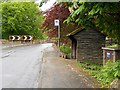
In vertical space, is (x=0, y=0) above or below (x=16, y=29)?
above

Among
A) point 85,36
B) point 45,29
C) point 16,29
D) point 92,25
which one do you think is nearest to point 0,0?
point 16,29

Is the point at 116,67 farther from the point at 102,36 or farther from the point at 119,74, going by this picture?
the point at 102,36

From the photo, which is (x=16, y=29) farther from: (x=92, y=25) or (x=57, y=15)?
(x=92, y=25)

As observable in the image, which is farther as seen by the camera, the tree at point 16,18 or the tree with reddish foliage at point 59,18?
the tree at point 16,18

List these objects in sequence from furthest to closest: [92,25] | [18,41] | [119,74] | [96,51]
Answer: [18,41] < [96,51] < [92,25] < [119,74]

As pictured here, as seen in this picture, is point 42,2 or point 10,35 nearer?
point 42,2

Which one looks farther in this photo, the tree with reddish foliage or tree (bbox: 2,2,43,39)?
tree (bbox: 2,2,43,39)

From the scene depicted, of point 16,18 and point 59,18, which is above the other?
point 16,18

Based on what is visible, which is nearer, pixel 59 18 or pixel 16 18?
pixel 59 18

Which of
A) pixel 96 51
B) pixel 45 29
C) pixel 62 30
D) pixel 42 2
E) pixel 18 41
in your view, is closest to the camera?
pixel 42 2

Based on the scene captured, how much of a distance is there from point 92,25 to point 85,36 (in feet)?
28.6

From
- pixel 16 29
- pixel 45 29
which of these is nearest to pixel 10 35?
pixel 16 29

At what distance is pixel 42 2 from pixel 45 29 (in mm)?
18964

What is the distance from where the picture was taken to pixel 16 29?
214 ft
